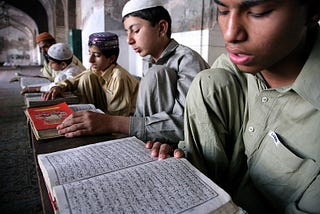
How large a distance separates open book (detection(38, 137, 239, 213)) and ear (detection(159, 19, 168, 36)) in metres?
0.88

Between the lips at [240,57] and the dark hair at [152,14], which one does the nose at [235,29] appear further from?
the dark hair at [152,14]

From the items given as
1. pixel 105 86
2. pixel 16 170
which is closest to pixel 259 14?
pixel 105 86

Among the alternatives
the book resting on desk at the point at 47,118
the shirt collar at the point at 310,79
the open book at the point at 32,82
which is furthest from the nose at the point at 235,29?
the open book at the point at 32,82

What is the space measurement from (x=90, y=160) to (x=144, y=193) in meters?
0.24

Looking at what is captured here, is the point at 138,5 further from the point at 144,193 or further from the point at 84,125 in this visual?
the point at 144,193

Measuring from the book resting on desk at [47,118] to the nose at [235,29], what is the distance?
75 centimetres

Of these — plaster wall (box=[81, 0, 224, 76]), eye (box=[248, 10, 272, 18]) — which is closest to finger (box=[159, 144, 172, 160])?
eye (box=[248, 10, 272, 18])

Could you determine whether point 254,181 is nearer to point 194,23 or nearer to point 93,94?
point 93,94

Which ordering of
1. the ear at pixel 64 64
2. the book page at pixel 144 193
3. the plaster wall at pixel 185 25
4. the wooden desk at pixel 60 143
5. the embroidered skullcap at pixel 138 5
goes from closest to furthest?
the book page at pixel 144 193 → the wooden desk at pixel 60 143 → the embroidered skullcap at pixel 138 5 → the ear at pixel 64 64 → the plaster wall at pixel 185 25

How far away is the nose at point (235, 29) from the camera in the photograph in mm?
550

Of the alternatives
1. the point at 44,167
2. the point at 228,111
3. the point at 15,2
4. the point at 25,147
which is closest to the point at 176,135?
the point at 228,111

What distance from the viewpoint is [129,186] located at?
0.54 meters

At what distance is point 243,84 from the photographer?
0.78 meters

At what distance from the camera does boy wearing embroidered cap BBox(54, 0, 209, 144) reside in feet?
3.51
